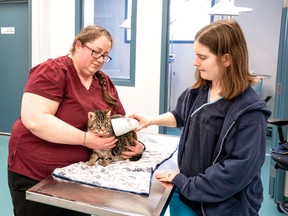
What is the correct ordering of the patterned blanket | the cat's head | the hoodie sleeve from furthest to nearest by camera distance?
1. the cat's head
2. the patterned blanket
3. the hoodie sleeve

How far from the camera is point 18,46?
163 inches

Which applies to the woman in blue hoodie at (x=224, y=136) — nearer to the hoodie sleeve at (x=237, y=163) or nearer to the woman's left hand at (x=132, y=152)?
the hoodie sleeve at (x=237, y=163)

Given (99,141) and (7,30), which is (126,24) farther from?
(99,141)

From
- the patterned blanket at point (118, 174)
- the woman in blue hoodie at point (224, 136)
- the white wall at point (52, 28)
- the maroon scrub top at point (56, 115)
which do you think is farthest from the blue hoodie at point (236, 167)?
the white wall at point (52, 28)

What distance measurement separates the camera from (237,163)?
0.93 meters

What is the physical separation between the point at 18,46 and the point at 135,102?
204 centimetres

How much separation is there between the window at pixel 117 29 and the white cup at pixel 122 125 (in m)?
2.03

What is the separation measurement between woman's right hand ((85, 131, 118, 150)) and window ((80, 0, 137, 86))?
210cm

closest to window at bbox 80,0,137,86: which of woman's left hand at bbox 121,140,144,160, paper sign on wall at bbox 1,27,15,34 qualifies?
paper sign on wall at bbox 1,27,15,34

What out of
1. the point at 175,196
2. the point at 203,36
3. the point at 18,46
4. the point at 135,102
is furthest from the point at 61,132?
the point at 18,46

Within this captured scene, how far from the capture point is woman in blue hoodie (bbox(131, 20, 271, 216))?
0.94m

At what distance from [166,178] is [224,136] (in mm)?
306

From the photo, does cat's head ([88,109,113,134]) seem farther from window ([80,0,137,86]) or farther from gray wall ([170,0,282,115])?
gray wall ([170,0,282,115])

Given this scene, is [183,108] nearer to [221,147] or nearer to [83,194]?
[221,147]
